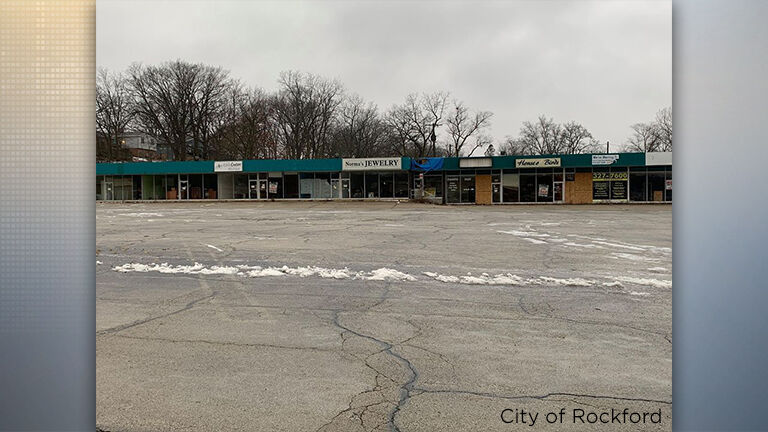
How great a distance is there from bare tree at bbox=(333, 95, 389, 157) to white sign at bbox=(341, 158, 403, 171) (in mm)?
2926

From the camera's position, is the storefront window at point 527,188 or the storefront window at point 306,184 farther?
the storefront window at point 306,184

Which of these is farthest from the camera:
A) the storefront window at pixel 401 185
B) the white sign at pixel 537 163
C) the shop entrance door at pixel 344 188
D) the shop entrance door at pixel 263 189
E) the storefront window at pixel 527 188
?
the shop entrance door at pixel 263 189

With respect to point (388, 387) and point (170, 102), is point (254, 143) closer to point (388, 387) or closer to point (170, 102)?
point (170, 102)

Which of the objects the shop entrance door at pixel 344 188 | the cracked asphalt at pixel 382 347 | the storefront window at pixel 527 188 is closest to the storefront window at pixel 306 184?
the shop entrance door at pixel 344 188

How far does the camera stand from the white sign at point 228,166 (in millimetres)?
41781

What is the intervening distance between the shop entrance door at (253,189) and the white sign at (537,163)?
21.1m

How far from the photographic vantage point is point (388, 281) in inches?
293

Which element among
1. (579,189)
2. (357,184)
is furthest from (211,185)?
(579,189)

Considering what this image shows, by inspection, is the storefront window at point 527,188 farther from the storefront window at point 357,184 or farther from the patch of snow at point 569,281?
the patch of snow at point 569,281

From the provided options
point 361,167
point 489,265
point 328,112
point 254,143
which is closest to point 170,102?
point 254,143

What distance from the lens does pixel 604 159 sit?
3600 cm

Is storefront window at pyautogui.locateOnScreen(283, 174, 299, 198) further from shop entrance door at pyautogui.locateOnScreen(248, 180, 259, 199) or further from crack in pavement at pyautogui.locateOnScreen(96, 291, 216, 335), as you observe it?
crack in pavement at pyautogui.locateOnScreen(96, 291, 216, 335)

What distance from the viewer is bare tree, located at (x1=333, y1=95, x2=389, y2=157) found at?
4359cm

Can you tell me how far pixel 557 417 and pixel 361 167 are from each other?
37.1m
